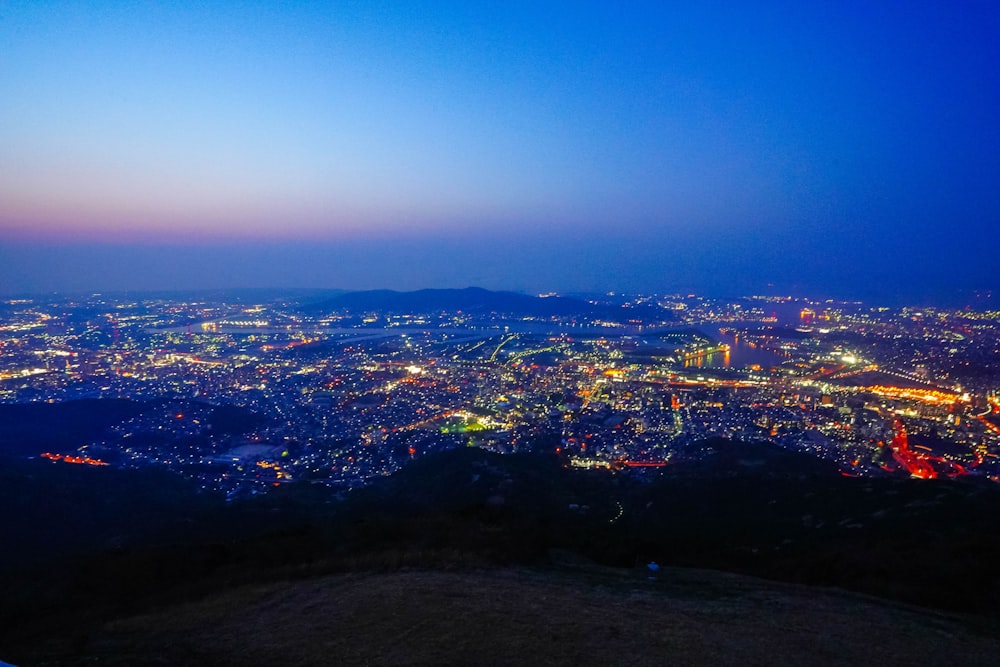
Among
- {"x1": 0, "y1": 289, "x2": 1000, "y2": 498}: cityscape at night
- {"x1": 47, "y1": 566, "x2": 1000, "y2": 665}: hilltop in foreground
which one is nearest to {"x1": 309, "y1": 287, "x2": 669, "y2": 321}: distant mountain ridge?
{"x1": 0, "y1": 289, "x2": 1000, "y2": 498}: cityscape at night

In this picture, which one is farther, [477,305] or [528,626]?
[477,305]

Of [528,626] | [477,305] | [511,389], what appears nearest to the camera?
[528,626]

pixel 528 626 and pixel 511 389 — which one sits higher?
pixel 528 626

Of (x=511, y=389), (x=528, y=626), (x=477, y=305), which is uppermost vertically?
(x=477, y=305)

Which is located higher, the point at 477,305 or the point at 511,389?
the point at 477,305

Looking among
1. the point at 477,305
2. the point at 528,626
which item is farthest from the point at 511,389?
the point at 477,305

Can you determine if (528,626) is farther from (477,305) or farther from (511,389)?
(477,305)

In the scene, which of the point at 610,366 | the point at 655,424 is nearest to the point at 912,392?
the point at 655,424

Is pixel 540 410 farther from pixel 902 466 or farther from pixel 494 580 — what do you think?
pixel 494 580

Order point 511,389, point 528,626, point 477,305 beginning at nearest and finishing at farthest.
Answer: point 528,626 → point 511,389 → point 477,305
